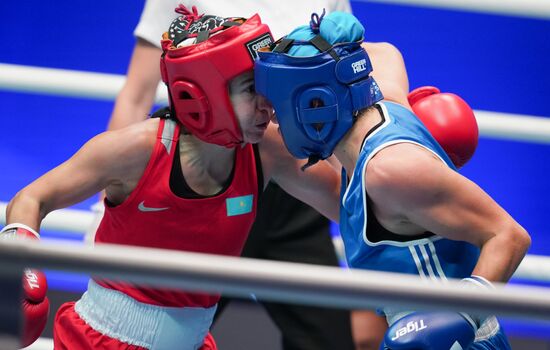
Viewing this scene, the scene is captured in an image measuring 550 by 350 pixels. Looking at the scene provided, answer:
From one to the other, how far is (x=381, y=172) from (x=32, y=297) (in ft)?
2.31

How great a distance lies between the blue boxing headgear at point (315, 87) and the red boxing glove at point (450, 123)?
0.67 feet

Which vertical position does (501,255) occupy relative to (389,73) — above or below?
below

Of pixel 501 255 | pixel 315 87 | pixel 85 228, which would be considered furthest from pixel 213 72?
pixel 85 228

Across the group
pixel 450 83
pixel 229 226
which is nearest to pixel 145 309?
pixel 229 226

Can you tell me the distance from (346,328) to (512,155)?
1.58 m

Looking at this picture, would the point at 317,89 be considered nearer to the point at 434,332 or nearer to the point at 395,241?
the point at 395,241

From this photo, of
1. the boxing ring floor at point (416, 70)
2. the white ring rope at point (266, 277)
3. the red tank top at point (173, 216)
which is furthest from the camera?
the boxing ring floor at point (416, 70)

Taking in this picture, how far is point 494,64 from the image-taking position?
4.28m

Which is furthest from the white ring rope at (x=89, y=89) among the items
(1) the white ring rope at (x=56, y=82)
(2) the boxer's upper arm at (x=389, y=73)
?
(2) the boxer's upper arm at (x=389, y=73)

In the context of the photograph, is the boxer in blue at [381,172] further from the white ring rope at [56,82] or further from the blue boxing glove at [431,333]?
the white ring rope at [56,82]

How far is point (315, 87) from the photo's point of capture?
2162mm

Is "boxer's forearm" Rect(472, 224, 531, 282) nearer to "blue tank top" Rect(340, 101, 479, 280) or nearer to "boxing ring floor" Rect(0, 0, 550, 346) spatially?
"blue tank top" Rect(340, 101, 479, 280)

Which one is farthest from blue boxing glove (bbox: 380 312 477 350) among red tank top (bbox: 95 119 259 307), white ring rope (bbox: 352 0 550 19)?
white ring rope (bbox: 352 0 550 19)

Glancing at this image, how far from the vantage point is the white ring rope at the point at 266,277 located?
1.23 meters
